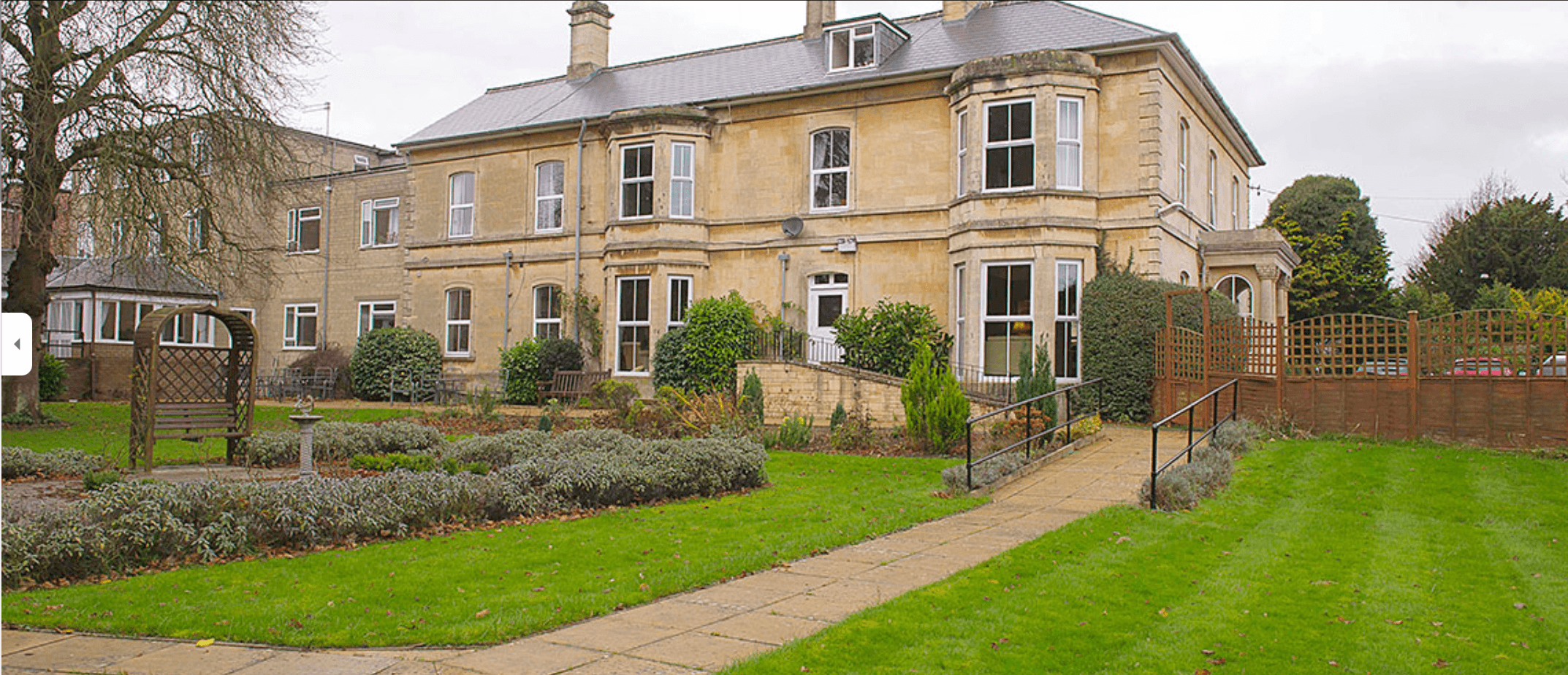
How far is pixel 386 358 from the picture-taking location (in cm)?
2822

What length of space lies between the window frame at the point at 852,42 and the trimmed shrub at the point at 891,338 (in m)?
6.05

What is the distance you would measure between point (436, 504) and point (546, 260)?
1861cm

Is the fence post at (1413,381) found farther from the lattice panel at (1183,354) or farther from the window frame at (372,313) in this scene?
the window frame at (372,313)

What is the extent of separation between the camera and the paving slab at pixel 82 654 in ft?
17.0

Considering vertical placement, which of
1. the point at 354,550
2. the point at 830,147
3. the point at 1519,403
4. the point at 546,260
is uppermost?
the point at 830,147

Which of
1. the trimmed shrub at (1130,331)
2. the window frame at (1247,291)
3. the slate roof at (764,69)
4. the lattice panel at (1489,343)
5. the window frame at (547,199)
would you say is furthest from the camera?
the window frame at (547,199)

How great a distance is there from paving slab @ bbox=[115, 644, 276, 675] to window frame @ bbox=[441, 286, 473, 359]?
23.7 m

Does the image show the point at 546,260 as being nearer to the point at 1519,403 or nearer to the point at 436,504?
the point at 436,504

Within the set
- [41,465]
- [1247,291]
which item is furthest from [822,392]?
[41,465]

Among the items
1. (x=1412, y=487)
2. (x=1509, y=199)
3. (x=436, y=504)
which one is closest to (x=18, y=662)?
(x=436, y=504)

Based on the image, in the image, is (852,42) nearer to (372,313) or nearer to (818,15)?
(818,15)

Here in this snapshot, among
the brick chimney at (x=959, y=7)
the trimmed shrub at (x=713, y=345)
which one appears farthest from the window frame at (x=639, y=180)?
the brick chimney at (x=959, y=7)

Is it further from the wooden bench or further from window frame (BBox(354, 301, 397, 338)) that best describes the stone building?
window frame (BBox(354, 301, 397, 338))

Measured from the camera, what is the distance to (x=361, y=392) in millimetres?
28531
